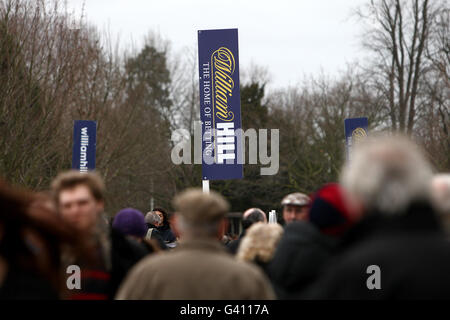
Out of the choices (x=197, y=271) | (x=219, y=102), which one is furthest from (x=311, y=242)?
(x=219, y=102)

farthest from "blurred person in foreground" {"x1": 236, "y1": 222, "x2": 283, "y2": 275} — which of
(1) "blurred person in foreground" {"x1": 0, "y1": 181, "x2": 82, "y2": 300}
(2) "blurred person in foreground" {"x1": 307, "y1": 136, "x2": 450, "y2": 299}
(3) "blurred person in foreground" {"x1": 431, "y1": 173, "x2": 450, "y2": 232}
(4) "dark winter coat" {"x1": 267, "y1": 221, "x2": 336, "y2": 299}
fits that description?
(2) "blurred person in foreground" {"x1": 307, "y1": 136, "x2": 450, "y2": 299}

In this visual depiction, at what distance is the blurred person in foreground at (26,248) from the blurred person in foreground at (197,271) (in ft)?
2.26

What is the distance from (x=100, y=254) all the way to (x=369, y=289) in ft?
8.32

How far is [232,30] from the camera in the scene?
17328 mm

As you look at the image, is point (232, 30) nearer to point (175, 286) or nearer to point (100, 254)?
point (100, 254)

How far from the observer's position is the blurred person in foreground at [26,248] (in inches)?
131

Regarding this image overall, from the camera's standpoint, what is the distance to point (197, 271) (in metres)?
4.00

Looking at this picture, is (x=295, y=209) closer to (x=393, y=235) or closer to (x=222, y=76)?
(x=393, y=235)

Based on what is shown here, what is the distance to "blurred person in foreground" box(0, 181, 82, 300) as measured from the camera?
332 cm

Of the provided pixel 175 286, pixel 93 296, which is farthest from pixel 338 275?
pixel 93 296

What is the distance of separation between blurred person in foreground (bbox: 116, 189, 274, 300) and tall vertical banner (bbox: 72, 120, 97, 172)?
866cm

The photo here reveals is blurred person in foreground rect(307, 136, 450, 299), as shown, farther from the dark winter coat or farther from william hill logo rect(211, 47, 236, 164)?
william hill logo rect(211, 47, 236, 164)

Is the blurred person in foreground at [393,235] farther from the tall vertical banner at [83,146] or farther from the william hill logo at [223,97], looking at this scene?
the william hill logo at [223,97]

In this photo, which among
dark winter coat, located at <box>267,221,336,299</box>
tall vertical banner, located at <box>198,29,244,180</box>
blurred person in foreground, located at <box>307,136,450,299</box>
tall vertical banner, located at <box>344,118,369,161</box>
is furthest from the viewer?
tall vertical banner, located at <box>198,29,244,180</box>
